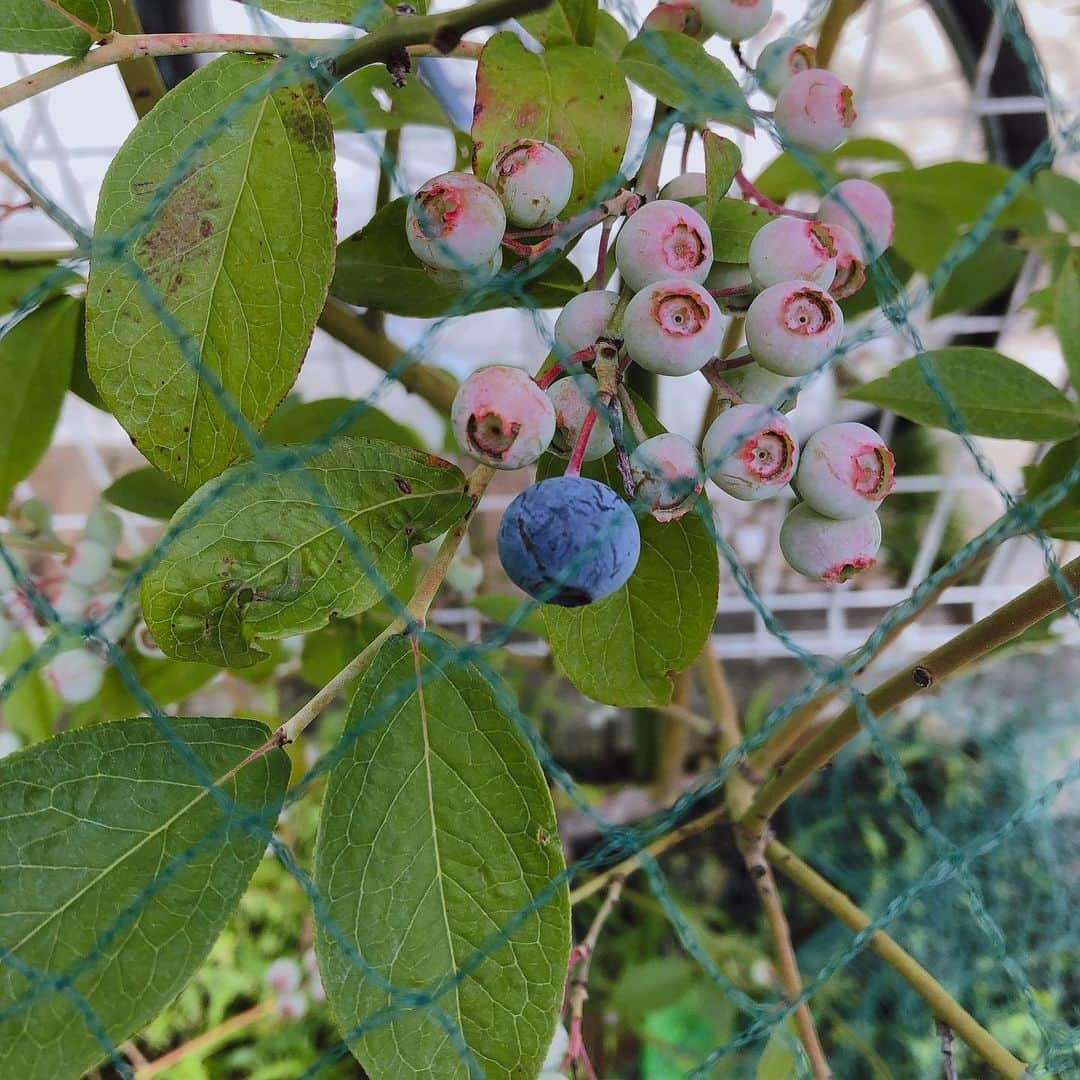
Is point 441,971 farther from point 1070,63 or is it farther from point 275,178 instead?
point 1070,63

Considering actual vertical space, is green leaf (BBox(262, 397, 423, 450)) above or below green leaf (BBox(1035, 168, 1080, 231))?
above

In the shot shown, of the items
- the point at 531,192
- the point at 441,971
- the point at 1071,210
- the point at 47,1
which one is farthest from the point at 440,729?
the point at 1071,210

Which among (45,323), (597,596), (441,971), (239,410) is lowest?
(441,971)

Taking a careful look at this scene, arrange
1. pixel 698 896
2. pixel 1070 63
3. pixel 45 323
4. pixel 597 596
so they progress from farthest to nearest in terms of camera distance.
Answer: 1. pixel 1070 63
2. pixel 698 896
3. pixel 45 323
4. pixel 597 596

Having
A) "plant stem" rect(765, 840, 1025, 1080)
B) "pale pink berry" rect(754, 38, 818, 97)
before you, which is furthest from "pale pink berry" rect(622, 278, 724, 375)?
"plant stem" rect(765, 840, 1025, 1080)

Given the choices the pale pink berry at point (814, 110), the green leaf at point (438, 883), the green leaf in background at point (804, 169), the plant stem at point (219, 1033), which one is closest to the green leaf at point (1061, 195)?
the green leaf in background at point (804, 169)

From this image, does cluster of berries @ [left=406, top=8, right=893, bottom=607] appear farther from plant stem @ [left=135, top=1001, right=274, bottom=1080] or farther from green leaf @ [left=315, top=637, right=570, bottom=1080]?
plant stem @ [left=135, top=1001, right=274, bottom=1080]
